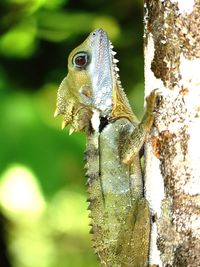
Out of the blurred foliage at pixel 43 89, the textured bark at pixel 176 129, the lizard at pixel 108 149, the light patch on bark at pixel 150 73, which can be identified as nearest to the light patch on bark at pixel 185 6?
the textured bark at pixel 176 129

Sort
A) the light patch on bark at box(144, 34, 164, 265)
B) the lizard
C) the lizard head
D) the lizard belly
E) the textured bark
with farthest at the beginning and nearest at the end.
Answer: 1. the lizard head
2. the lizard belly
3. the lizard
4. the light patch on bark at box(144, 34, 164, 265)
5. the textured bark

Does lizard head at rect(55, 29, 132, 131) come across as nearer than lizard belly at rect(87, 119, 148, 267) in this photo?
No

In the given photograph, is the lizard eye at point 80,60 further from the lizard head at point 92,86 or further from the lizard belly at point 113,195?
the lizard belly at point 113,195

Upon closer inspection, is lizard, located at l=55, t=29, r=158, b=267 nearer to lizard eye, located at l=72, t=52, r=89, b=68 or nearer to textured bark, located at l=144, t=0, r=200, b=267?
lizard eye, located at l=72, t=52, r=89, b=68

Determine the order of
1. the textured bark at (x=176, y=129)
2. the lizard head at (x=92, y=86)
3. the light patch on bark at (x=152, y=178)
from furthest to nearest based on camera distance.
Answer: the lizard head at (x=92, y=86) < the light patch on bark at (x=152, y=178) < the textured bark at (x=176, y=129)

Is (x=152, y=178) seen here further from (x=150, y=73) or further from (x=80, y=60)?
(x=80, y=60)

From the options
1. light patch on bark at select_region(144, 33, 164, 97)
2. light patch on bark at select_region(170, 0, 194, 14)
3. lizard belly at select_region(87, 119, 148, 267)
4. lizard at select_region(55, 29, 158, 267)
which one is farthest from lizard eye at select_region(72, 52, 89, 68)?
light patch on bark at select_region(170, 0, 194, 14)

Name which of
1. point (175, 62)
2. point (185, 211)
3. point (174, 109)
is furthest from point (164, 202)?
point (175, 62)
